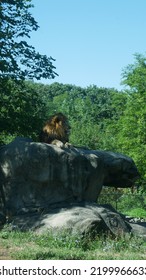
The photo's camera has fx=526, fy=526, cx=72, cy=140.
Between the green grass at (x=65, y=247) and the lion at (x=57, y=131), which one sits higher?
the lion at (x=57, y=131)

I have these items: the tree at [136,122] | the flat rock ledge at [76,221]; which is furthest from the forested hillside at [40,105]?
the flat rock ledge at [76,221]

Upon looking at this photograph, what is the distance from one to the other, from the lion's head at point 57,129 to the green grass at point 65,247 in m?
3.64

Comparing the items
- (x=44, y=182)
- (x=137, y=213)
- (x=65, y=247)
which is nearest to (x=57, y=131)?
(x=44, y=182)

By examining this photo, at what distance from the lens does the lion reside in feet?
52.5

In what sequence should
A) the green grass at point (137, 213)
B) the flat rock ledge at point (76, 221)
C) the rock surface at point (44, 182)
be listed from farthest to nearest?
the green grass at point (137, 213) → the rock surface at point (44, 182) → the flat rock ledge at point (76, 221)

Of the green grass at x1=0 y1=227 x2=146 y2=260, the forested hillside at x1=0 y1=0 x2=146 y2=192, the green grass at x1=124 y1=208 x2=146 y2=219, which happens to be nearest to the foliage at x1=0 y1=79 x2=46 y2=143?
the forested hillside at x1=0 y1=0 x2=146 y2=192

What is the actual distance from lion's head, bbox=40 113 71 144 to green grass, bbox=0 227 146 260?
364 cm

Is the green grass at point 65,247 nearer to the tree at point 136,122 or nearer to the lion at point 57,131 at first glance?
the lion at point 57,131

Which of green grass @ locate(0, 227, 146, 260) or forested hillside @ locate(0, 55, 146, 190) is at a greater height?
forested hillside @ locate(0, 55, 146, 190)

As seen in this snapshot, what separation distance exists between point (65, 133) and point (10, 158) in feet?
6.13

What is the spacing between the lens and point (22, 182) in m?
15.4

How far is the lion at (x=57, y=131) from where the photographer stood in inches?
630

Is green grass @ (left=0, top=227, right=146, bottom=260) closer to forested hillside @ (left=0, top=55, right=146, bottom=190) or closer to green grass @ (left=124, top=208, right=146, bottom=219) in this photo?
forested hillside @ (left=0, top=55, right=146, bottom=190)
